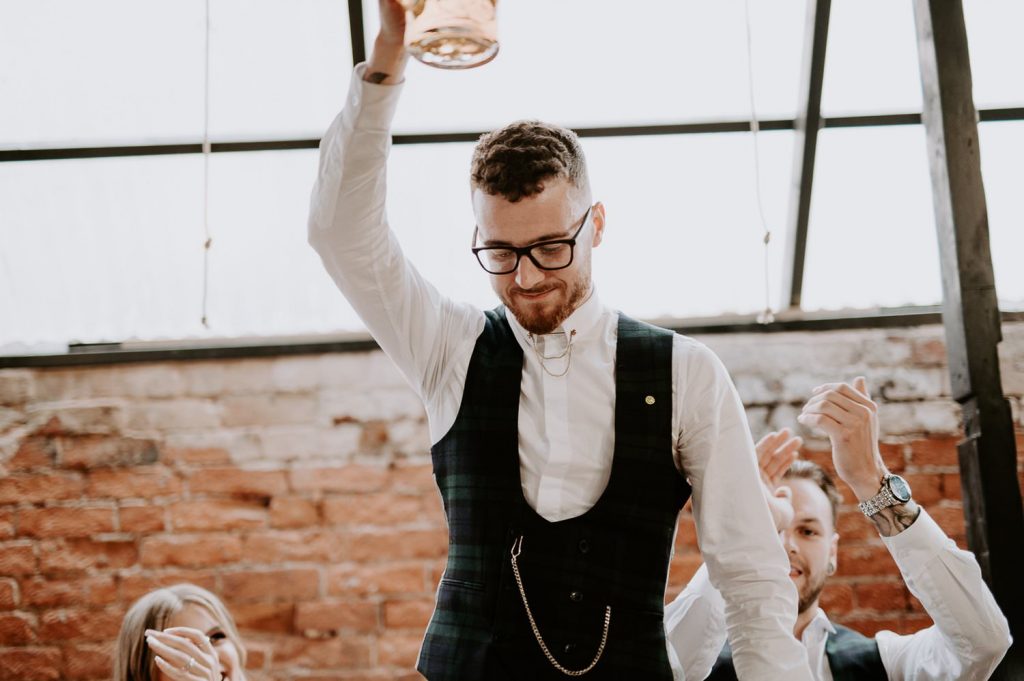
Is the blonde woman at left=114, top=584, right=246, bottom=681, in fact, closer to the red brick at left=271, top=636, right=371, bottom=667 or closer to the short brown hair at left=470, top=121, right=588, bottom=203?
the red brick at left=271, top=636, right=371, bottom=667

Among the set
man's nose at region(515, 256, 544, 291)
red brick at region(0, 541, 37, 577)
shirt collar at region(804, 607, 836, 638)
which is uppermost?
man's nose at region(515, 256, 544, 291)

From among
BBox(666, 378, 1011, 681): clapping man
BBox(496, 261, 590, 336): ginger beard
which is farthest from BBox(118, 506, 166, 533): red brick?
BBox(496, 261, 590, 336): ginger beard

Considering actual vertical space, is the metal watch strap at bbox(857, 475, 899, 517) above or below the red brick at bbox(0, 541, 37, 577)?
above

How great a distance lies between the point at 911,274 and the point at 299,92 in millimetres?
2075

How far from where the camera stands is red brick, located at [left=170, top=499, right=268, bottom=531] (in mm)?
2979

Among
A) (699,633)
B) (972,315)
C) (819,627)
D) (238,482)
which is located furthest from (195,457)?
(972,315)

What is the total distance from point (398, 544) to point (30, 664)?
1155 millimetres

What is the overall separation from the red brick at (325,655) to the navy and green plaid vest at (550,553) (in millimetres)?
1627

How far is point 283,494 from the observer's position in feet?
9.86

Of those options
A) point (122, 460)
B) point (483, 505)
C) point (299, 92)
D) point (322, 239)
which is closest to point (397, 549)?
point (122, 460)

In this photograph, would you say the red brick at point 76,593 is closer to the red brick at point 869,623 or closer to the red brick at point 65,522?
the red brick at point 65,522

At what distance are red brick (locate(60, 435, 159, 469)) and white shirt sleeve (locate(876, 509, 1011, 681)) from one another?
220cm

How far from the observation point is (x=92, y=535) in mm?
2971

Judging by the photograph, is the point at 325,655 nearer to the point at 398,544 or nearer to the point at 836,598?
the point at 398,544
